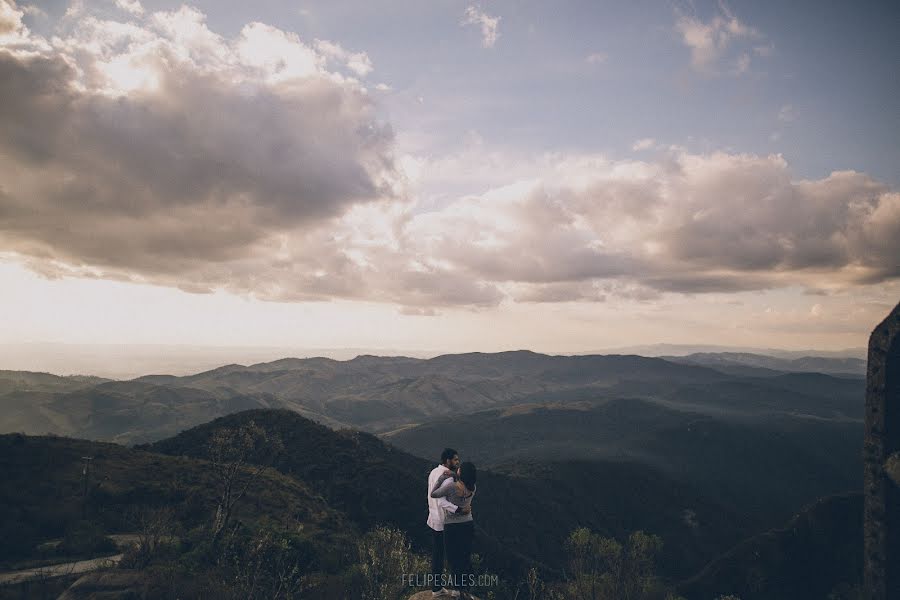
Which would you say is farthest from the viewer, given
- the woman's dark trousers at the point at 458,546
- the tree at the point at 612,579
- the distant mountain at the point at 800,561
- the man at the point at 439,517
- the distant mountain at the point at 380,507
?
the distant mountain at the point at 800,561

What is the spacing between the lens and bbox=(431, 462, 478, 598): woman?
29.2ft

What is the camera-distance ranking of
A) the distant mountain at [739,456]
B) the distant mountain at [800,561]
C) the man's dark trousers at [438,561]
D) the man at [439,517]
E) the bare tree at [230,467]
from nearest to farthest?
the man at [439,517]
the man's dark trousers at [438,561]
the bare tree at [230,467]
the distant mountain at [800,561]
the distant mountain at [739,456]

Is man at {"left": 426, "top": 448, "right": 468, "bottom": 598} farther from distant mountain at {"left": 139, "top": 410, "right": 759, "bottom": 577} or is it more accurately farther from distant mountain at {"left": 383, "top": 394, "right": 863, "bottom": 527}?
distant mountain at {"left": 383, "top": 394, "right": 863, "bottom": 527}

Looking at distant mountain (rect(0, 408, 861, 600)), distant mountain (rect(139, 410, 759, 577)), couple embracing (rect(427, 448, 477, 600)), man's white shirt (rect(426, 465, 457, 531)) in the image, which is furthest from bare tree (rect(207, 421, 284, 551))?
distant mountain (rect(139, 410, 759, 577))

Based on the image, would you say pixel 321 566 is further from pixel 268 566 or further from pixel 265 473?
pixel 265 473

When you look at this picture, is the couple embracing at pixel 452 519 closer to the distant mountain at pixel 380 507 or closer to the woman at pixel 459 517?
the woman at pixel 459 517

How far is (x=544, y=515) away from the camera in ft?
314

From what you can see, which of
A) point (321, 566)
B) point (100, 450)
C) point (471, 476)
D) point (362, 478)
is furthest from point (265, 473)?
point (471, 476)

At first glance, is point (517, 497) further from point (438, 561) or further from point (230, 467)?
point (438, 561)

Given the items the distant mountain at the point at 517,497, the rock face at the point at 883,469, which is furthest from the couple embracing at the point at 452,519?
the distant mountain at the point at 517,497

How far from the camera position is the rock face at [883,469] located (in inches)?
693

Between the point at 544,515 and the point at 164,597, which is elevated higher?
the point at 164,597

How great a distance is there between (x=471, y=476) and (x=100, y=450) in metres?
42.8

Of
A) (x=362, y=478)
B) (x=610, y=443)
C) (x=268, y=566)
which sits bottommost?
(x=610, y=443)
